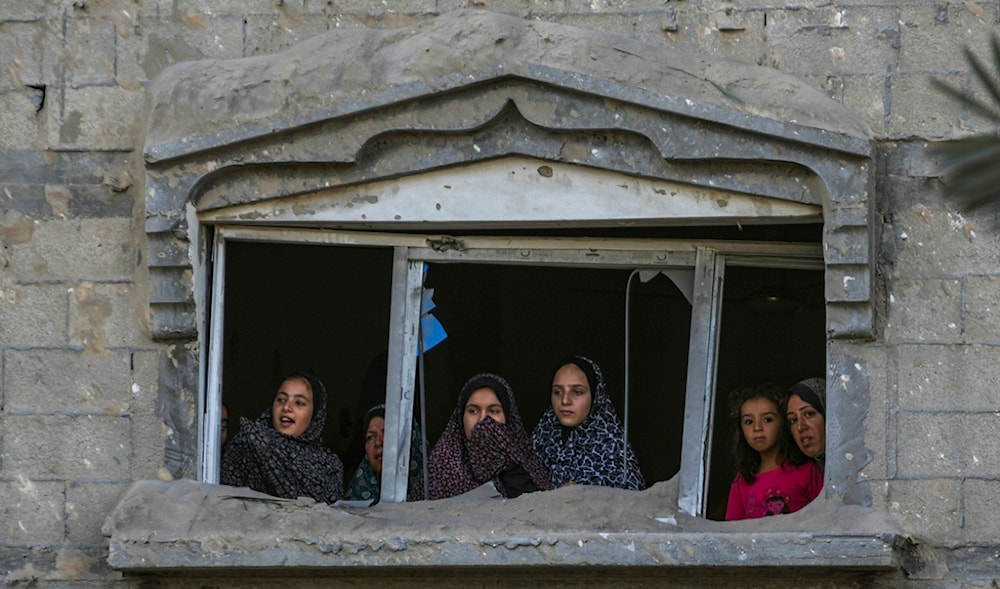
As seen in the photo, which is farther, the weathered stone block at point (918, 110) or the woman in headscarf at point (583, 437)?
the woman in headscarf at point (583, 437)

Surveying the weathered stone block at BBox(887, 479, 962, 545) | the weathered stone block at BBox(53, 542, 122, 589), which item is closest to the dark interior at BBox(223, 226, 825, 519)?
the weathered stone block at BBox(53, 542, 122, 589)

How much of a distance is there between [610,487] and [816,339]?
2.83m

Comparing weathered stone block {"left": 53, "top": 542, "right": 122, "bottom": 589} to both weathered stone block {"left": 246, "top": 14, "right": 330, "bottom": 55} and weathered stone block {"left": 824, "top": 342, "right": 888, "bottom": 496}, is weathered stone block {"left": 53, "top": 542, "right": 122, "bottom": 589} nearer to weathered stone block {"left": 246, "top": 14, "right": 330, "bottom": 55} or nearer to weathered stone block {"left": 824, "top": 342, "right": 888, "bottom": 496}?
weathered stone block {"left": 246, "top": 14, "right": 330, "bottom": 55}

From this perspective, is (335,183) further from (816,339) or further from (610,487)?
(816,339)

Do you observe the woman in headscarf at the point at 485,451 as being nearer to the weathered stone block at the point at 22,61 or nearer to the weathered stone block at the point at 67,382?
the weathered stone block at the point at 67,382

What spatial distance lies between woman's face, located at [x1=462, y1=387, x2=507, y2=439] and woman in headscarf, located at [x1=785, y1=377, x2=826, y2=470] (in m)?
0.98

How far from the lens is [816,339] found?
7285 mm

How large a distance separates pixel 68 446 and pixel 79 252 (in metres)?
0.63

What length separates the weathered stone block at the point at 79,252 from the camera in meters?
4.81

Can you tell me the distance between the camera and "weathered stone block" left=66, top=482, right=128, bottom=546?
466 cm

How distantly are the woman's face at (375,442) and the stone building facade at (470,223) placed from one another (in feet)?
1.68

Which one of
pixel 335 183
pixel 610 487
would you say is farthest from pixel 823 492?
pixel 335 183

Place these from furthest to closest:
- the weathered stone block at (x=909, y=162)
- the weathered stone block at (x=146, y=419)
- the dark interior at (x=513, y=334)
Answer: the dark interior at (x=513, y=334)
the weathered stone block at (x=146, y=419)
the weathered stone block at (x=909, y=162)

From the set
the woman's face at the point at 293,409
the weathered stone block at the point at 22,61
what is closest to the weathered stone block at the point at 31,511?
the woman's face at the point at 293,409
